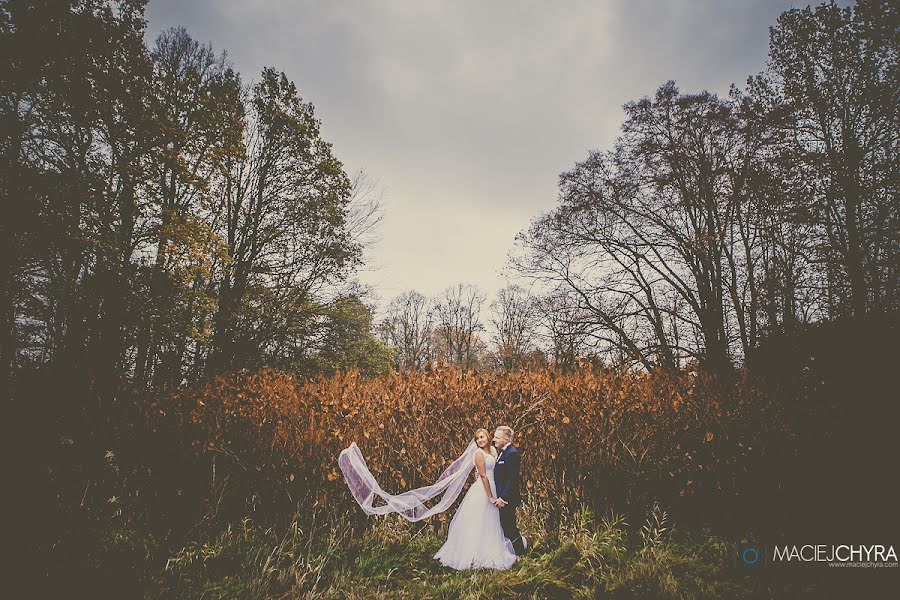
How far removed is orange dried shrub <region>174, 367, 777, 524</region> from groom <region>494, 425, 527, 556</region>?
1.07m

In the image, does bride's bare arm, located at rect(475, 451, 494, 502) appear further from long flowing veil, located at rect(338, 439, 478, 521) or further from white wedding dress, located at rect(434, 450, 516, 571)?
long flowing veil, located at rect(338, 439, 478, 521)

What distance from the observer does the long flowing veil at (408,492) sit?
4.67m

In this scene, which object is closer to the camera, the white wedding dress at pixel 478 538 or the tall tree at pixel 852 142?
the white wedding dress at pixel 478 538

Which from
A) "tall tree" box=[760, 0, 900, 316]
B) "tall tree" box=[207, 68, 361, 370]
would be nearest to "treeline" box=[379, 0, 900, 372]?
"tall tree" box=[760, 0, 900, 316]

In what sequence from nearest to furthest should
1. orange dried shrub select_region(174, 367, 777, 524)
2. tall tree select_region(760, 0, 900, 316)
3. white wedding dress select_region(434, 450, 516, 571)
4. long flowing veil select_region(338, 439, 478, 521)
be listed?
white wedding dress select_region(434, 450, 516, 571) → long flowing veil select_region(338, 439, 478, 521) → orange dried shrub select_region(174, 367, 777, 524) → tall tree select_region(760, 0, 900, 316)

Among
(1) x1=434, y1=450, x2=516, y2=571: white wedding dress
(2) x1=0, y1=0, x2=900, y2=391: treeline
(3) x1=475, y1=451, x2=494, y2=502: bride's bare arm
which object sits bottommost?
(1) x1=434, y1=450, x2=516, y2=571: white wedding dress

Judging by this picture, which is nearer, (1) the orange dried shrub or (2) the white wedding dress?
(2) the white wedding dress

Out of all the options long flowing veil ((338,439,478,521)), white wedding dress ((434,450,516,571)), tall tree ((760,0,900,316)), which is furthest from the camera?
tall tree ((760,0,900,316))

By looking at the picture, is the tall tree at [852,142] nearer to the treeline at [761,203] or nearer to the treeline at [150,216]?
the treeline at [761,203]

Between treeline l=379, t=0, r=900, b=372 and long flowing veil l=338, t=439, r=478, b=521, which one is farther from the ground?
treeline l=379, t=0, r=900, b=372

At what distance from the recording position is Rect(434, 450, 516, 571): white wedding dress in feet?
13.9

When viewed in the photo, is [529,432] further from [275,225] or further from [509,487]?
[275,225]

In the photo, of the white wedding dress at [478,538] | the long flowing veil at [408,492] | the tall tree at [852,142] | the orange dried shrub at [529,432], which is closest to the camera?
the white wedding dress at [478,538]

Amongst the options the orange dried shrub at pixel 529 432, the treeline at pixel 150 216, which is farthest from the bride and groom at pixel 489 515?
the treeline at pixel 150 216
